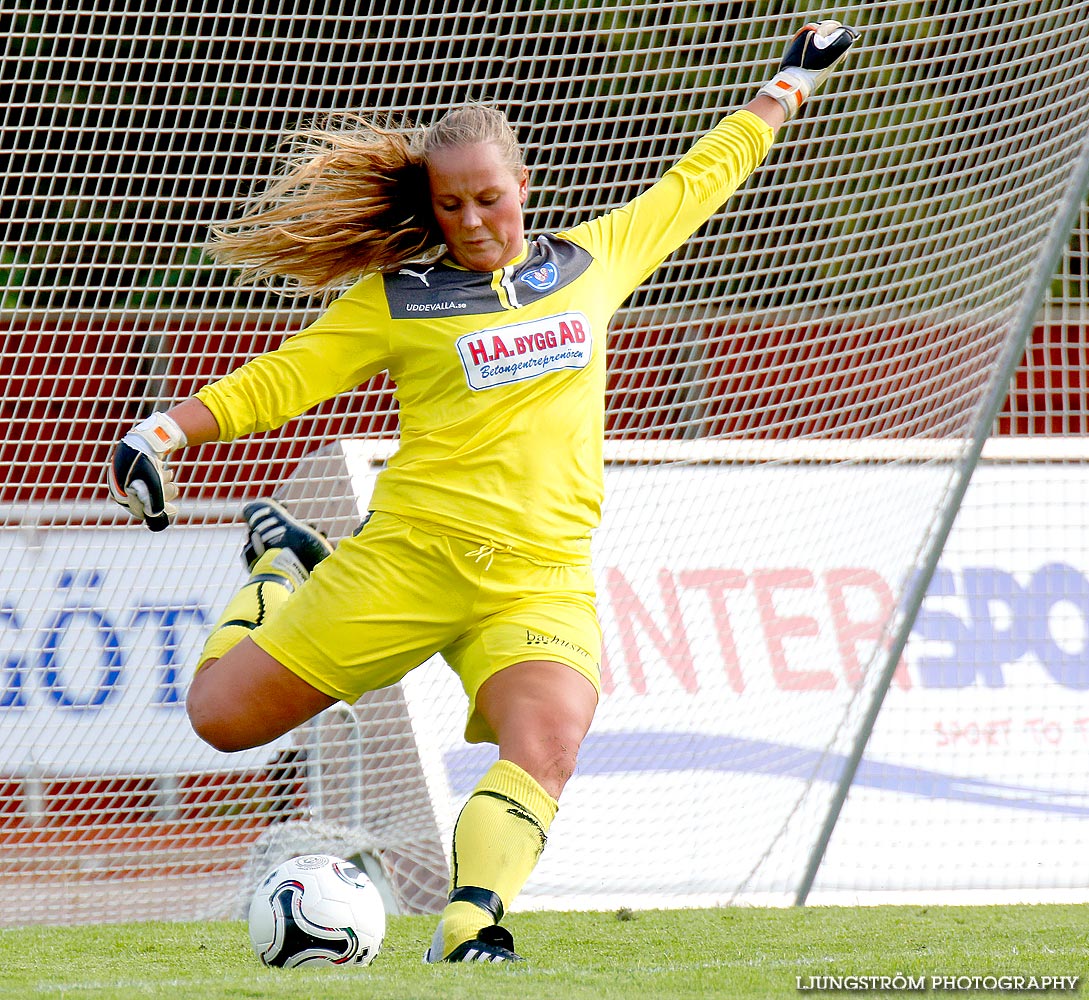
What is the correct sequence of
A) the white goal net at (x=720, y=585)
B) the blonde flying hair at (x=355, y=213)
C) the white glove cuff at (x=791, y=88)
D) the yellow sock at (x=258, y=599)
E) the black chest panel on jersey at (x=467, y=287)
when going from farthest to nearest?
the white goal net at (x=720, y=585) < the white glove cuff at (x=791, y=88) < the yellow sock at (x=258, y=599) < the blonde flying hair at (x=355, y=213) < the black chest panel on jersey at (x=467, y=287)

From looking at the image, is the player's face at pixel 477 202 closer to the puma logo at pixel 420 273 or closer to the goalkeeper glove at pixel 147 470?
the puma logo at pixel 420 273

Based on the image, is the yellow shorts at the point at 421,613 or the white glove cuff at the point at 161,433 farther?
the yellow shorts at the point at 421,613

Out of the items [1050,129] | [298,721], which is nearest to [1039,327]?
[1050,129]

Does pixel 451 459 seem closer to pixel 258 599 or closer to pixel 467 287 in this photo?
pixel 467 287

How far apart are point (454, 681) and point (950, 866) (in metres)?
1.88

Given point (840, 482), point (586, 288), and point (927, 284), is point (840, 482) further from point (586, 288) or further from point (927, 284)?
point (586, 288)

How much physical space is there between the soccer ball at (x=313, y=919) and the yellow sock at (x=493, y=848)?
16.2 inches

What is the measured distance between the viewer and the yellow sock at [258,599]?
11.1 ft

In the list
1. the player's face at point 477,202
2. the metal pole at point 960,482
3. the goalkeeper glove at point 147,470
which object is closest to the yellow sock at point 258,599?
the goalkeeper glove at point 147,470

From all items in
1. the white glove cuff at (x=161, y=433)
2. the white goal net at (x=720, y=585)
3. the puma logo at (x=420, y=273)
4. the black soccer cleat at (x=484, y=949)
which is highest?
the white goal net at (x=720, y=585)

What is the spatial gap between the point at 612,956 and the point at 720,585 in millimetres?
1947

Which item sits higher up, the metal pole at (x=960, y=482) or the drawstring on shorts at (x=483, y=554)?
the metal pole at (x=960, y=482)

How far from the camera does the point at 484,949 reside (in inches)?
105

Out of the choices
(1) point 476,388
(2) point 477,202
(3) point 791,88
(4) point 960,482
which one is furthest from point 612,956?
(3) point 791,88
